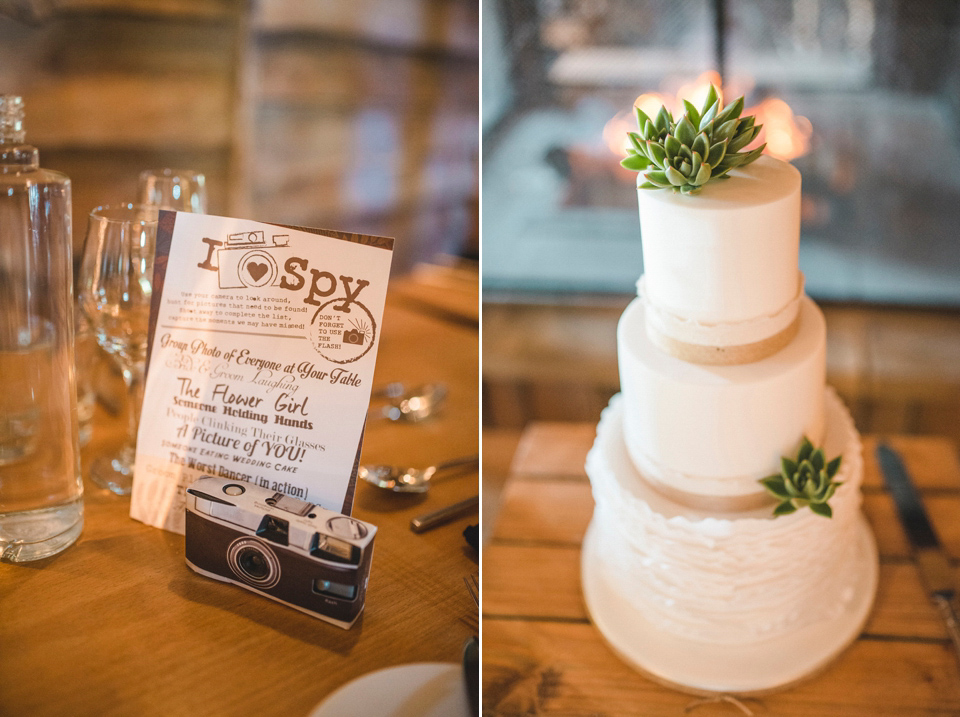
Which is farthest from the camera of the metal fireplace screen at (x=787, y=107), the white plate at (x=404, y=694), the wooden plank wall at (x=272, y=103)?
the metal fireplace screen at (x=787, y=107)

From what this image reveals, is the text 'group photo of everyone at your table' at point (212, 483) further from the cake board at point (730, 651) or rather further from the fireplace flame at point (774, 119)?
the fireplace flame at point (774, 119)

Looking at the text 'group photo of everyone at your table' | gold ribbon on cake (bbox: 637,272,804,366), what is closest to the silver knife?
gold ribbon on cake (bbox: 637,272,804,366)

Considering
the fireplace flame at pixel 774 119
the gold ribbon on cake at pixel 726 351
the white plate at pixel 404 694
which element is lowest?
the white plate at pixel 404 694

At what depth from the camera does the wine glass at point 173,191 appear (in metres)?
0.83

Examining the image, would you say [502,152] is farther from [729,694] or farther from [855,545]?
[729,694]

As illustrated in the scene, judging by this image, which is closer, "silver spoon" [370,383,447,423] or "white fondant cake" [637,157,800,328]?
"white fondant cake" [637,157,800,328]

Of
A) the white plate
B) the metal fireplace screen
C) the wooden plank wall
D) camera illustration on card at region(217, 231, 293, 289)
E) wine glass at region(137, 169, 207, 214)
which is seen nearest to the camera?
the white plate

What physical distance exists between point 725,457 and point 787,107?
141 centimetres

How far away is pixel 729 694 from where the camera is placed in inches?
27.3

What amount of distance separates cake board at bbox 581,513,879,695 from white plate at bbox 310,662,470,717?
0.99ft

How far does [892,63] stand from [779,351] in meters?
1.41

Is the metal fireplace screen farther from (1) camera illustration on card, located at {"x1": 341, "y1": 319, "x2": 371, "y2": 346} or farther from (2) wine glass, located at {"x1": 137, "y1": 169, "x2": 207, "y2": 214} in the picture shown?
(1) camera illustration on card, located at {"x1": 341, "y1": 319, "x2": 371, "y2": 346}

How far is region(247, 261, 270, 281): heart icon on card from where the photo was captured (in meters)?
0.58

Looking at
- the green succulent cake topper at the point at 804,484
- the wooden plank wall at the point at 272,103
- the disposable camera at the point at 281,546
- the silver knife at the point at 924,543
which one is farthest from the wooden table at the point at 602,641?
the wooden plank wall at the point at 272,103
